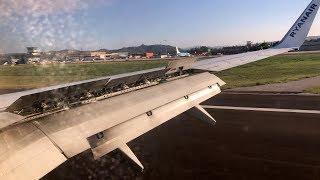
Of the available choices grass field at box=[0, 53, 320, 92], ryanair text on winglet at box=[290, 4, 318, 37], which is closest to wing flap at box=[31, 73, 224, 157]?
grass field at box=[0, 53, 320, 92]

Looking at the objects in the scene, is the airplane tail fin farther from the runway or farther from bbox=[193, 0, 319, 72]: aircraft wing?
the runway

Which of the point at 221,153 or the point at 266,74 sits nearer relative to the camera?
the point at 221,153

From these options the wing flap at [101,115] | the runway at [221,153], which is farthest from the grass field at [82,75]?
the wing flap at [101,115]

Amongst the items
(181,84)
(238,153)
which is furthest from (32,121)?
(238,153)

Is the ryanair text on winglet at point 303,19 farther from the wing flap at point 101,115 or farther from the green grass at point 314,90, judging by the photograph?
the green grass at point 314,90

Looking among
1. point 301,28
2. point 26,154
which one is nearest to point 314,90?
point 301,28

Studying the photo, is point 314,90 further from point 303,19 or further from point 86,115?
point 86,115
